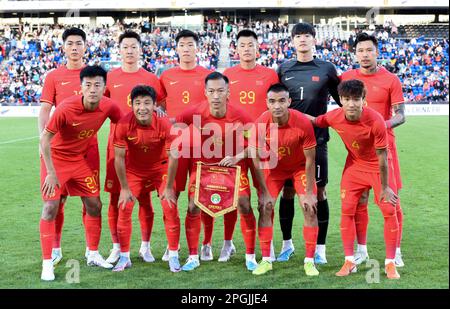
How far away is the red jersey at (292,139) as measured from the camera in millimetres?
5418

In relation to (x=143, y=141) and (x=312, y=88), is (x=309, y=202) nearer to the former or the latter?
(x=312, y=88)

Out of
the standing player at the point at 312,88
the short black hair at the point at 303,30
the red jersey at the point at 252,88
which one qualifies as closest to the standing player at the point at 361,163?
the standing player at the point at 312,88

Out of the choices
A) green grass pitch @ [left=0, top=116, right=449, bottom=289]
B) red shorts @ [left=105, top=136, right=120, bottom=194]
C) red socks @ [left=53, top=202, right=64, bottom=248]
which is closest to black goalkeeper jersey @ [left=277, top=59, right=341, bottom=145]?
green grass pitch @ [left=0, top=116, right=449, bottom=289]

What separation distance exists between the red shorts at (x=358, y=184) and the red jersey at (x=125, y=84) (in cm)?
206

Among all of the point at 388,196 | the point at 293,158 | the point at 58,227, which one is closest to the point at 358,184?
the point at 388,196

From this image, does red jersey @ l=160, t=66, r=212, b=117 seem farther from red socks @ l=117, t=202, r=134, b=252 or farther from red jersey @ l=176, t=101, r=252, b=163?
red socks @ l=117, t=202, r=134, b=252

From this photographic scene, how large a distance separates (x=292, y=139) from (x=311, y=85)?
70 cm

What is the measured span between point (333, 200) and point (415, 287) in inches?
165

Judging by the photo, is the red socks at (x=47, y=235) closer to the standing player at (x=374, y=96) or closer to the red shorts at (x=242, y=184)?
the red shorts at (x=242, y=184)

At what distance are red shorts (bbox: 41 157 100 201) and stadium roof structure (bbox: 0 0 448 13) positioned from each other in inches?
1439

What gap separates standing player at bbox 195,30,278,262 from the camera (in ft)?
19.7

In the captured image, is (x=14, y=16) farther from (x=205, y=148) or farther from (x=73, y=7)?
(x=205, y=148)

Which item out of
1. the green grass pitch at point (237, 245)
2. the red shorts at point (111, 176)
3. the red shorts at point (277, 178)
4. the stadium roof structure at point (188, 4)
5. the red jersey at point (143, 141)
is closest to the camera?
the green grass pitch at point (237, 245)
